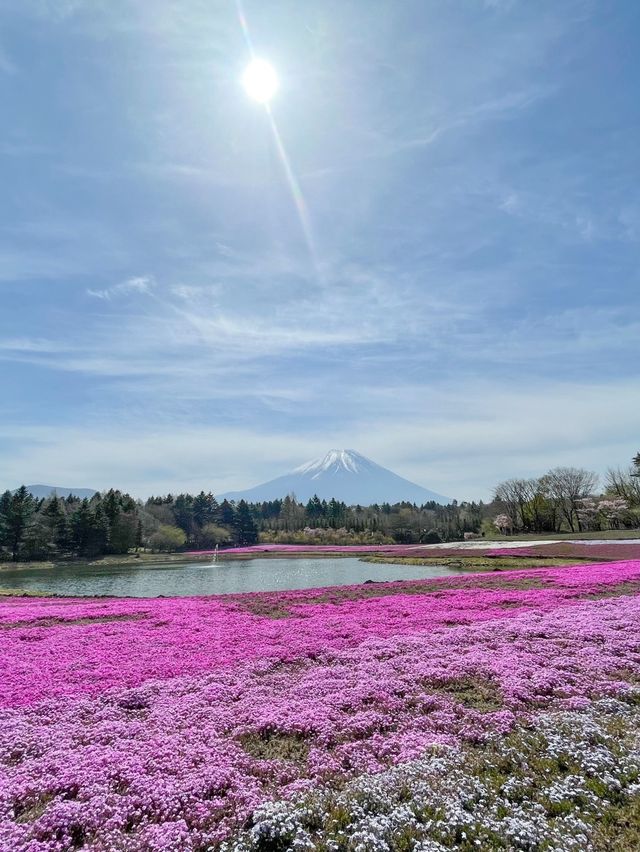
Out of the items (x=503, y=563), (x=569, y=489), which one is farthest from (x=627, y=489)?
(x=503, y=563)

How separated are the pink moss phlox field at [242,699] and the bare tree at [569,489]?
96.0m

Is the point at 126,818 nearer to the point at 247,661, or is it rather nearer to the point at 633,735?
the point at 247,661

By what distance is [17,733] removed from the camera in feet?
28.8

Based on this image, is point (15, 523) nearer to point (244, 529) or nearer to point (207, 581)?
point (207, 581)

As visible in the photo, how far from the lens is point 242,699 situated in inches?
401

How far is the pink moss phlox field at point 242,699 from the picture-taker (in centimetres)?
645

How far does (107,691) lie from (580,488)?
117647 millimetres

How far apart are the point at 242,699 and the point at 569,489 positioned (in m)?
114

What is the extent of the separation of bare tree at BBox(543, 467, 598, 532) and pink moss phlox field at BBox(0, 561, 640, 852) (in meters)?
96.0

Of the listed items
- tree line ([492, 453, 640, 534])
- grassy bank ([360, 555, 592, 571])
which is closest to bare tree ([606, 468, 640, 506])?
tree line ([492, 453, 640, 534])

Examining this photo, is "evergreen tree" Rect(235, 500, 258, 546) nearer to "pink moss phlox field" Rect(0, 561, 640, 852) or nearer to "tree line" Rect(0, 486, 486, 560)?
"tree line" Rect(0, 486, 486, 560)

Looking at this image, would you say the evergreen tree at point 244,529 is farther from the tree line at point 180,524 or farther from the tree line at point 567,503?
the tree line at point 567,503

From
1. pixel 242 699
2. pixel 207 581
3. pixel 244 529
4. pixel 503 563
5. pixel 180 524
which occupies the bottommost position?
pixel 207 581

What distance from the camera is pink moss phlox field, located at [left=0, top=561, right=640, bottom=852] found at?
6.45 meters
